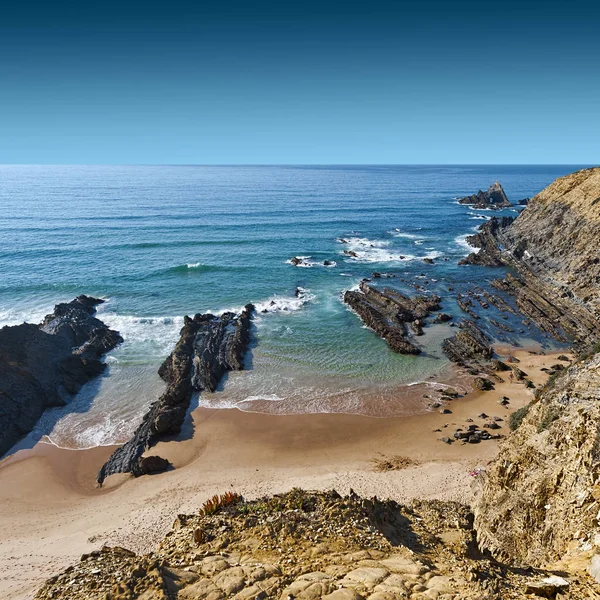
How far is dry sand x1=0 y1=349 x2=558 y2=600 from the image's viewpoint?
17562mm

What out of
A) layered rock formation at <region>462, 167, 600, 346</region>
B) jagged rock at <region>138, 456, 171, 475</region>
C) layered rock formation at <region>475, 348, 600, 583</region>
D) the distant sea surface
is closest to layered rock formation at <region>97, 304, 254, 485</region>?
jagged rock at <region>138, 456, 171, 475</region>

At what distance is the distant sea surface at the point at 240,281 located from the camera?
29344 mm

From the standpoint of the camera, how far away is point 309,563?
10977 millimetres

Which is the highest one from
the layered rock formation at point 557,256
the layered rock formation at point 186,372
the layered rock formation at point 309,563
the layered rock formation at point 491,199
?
the layered rock formation at point 491,199

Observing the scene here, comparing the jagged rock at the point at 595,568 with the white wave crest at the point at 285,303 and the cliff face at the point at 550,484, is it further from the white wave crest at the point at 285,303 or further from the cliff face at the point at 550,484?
the white wave crest at the point at 285,303

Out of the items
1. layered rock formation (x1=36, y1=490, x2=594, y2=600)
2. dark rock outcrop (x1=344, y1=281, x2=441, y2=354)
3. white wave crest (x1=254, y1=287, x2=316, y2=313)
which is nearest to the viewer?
layered rock formation (x1=36, y1=490, x2=594, y2=600)

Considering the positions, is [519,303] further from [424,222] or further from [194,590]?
[424,222]

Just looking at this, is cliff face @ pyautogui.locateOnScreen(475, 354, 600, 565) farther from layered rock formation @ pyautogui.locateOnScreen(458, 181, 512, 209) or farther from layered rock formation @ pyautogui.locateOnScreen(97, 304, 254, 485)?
layered rock formation @ pyautogui.locateOnScreen(458, 181, 512, 209)

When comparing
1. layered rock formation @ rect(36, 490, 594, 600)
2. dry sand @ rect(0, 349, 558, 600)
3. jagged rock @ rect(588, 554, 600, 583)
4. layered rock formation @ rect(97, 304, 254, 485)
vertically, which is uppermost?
jagged rock @ rect(588, 554, 600, 583)

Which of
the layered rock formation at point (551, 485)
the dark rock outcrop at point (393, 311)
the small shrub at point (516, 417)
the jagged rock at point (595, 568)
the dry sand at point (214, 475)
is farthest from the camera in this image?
the dark rock outcrop at point (393, 311)

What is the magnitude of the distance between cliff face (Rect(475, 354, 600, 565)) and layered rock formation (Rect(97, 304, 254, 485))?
58.1ft

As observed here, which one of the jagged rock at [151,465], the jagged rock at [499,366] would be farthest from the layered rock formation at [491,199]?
the jagged rock at [151,465]

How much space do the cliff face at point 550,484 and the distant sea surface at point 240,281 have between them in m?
13.0

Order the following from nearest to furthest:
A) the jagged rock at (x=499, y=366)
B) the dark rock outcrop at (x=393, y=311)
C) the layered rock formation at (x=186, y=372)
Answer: the layered rock formation at (x=186, y=372), the jagged rock at (x=499, y=366), the dark rock outcrop at (x=393, y=311)
